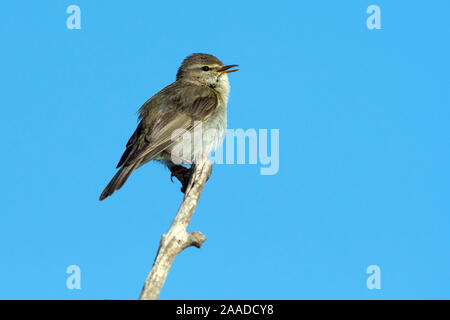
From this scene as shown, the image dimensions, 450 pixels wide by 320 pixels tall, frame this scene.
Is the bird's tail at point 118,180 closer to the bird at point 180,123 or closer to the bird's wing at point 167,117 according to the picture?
the bird at point 180,123

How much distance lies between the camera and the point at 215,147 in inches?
337

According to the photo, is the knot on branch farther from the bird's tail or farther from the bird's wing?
the bird's wing

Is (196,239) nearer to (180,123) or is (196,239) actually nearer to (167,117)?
(180,123)

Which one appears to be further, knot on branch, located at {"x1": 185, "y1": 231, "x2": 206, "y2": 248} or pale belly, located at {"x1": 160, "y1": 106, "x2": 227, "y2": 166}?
pale belly, located at {"x1": 160, "y1": 106, "x2": 227, "y2": 166}

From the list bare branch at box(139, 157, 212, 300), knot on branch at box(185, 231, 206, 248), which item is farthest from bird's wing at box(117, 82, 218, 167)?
knot on branch at box(185, 231, 206, 248)

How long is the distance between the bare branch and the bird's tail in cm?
110

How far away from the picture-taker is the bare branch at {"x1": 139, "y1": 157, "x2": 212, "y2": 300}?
15.8 ft

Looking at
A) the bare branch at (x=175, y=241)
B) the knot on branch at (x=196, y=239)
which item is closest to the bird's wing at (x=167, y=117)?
the bare branch at (x=175, y=241)
